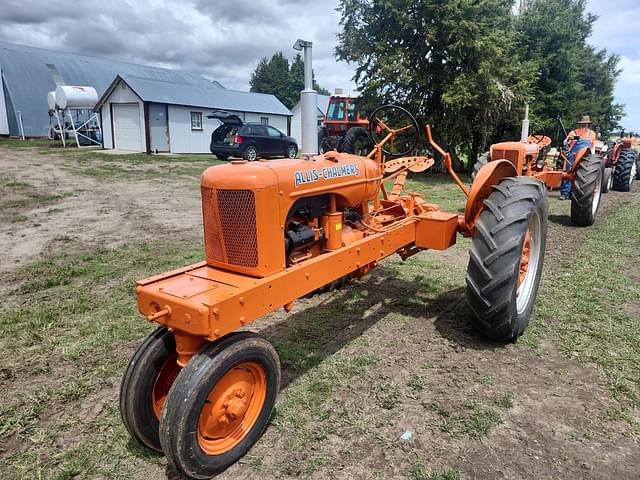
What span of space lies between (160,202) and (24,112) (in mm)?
22716

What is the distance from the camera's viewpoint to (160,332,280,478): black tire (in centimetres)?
210

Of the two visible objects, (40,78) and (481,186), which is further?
(40,78)

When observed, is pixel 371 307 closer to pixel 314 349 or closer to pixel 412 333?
pixel 412 333

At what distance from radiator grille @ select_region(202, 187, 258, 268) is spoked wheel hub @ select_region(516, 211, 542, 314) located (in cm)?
244

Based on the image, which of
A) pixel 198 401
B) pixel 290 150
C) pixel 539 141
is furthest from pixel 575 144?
pixel 290 150

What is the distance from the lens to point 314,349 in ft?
11.8

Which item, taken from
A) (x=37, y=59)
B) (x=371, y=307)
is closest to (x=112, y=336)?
(x=371, y=307)

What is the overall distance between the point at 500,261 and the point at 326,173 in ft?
4.42

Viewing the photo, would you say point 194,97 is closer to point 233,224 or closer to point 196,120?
point 196,120

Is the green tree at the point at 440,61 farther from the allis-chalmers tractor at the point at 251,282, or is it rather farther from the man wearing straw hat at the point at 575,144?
the allis-chalmers tractor at the point at 251,282

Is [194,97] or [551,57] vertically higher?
[551,57]

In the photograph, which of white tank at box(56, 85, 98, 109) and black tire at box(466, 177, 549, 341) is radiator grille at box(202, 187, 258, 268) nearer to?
black tire at box(466, 177, 549, 341)

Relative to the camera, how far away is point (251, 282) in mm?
2523

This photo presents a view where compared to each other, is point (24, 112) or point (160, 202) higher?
point (24, 112)
